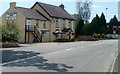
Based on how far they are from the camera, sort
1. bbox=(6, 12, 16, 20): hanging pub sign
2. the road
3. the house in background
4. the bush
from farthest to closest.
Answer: bbox=(6, 12, 16, 20): hanging pub sign
the house in background
the bush
the road

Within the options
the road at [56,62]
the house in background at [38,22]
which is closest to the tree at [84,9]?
the house in background at [38,22]

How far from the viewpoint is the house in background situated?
4034 cm

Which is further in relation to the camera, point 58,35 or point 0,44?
point 58,35

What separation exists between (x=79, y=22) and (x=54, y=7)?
1373 cm

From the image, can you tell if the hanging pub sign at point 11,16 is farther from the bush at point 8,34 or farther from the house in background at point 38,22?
the bush at point 8,34

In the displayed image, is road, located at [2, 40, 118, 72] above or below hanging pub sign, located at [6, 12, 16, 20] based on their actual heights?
below

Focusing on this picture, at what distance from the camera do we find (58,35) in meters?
50.7

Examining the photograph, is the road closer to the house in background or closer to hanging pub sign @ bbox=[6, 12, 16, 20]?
the house in background

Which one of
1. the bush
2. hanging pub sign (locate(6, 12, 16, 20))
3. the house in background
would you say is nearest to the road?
the bush

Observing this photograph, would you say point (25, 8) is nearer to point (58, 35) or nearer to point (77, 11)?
point (58, 35)

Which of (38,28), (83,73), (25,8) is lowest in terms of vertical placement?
(83,73)

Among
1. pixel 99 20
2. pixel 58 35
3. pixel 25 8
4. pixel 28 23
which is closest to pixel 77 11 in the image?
pixel 99 20

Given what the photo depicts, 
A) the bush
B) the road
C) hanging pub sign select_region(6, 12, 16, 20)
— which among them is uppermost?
hanging pub sign select_region(6, 12, 16, 20)

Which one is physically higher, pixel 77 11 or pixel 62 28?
pixel 77 11
